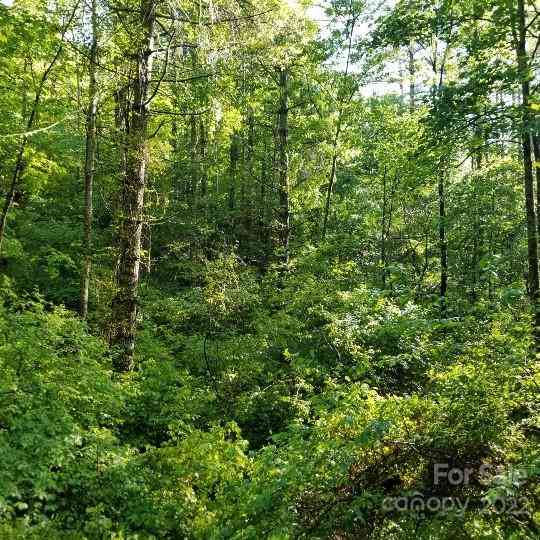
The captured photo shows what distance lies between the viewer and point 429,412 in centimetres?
500

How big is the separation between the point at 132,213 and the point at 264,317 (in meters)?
3.57

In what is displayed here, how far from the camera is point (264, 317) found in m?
10.1

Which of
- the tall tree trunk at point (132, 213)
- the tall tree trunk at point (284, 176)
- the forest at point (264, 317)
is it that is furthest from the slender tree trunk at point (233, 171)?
the tall tree trunk at point (132, 213)

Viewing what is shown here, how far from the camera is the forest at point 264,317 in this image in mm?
4320

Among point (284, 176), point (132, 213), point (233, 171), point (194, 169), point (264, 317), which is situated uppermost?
point (233, 171)

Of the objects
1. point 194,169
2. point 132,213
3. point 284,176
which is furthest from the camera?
point 194,169

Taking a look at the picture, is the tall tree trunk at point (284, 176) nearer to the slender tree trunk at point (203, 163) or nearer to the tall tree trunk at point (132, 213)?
the slender tree trunk at point (203, 163)

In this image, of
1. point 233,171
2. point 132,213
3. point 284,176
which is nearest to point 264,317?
point 132,213

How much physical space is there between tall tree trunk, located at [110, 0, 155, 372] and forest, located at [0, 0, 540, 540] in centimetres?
4

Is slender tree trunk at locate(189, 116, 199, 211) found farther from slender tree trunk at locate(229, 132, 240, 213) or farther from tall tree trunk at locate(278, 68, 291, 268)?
tall tree trunk at locate(278, 68, 291, 268)

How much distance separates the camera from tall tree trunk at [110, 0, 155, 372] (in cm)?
789

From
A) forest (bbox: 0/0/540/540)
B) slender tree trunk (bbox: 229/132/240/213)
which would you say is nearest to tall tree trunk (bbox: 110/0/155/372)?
forest (bbox: 0/0/540/540)

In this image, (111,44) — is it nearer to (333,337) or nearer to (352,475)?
(333,337)

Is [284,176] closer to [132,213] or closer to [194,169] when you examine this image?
[194,169]
